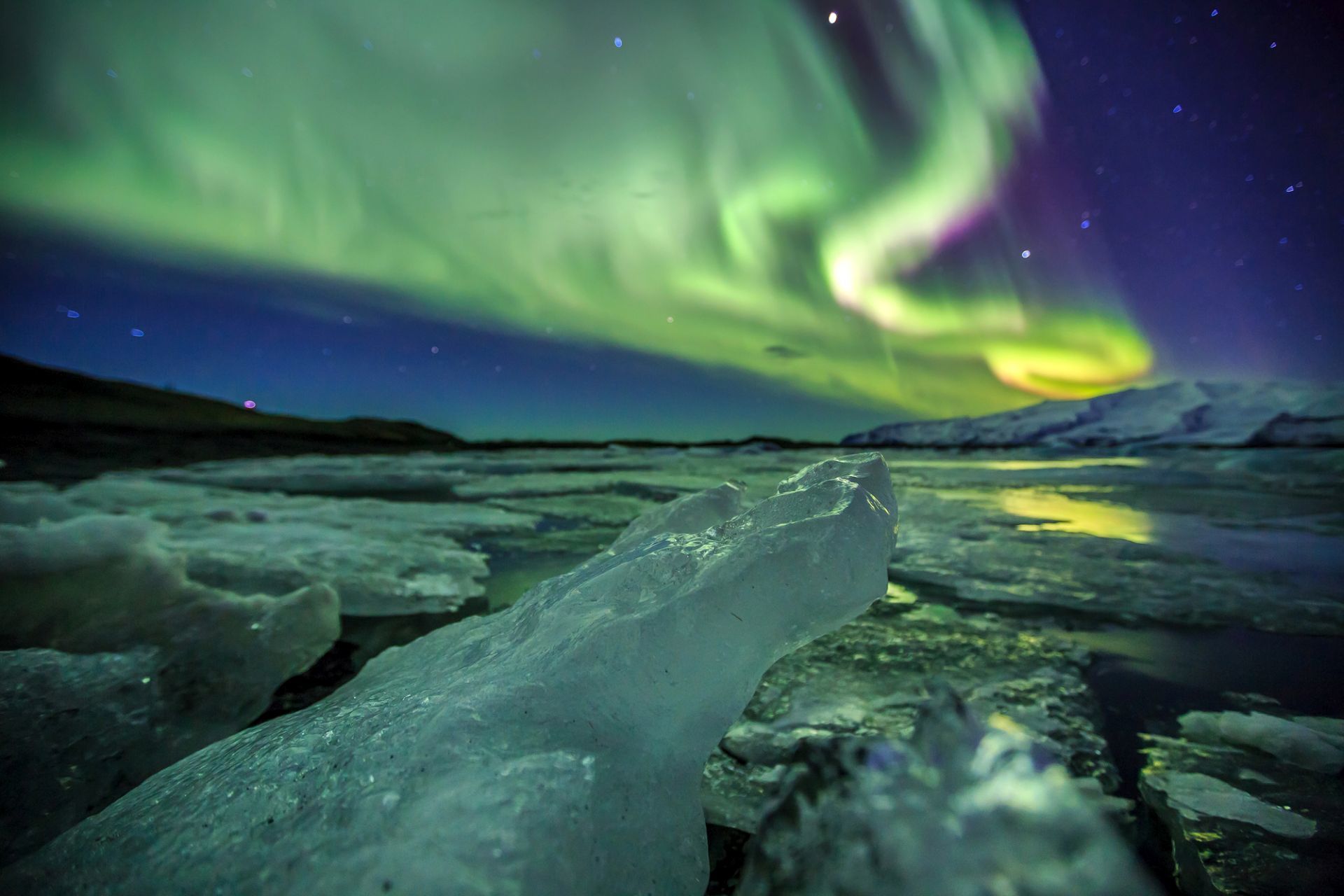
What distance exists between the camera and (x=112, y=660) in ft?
7.19

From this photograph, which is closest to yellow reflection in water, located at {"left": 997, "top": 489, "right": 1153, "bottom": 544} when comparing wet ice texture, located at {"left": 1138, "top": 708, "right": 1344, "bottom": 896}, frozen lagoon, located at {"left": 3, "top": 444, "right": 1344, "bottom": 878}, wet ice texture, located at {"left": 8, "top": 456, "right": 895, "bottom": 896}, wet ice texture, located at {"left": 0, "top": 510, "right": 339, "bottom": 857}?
frozen lagoon, located at {"left": 3, "top": 444, "right": 1344, "bottom": 878}

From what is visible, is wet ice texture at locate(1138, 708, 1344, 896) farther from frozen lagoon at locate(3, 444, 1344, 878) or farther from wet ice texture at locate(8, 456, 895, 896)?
wet ice texture at locate(8, 456, 895, 896)

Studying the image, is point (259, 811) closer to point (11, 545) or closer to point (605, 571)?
point (605, 571)

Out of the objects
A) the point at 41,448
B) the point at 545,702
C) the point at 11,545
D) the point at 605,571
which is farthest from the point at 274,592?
the point at 41,448

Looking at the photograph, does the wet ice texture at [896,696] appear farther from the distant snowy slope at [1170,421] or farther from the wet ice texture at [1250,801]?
the distant snowy slope at [1170,421]

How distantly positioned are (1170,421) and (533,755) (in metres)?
90.9

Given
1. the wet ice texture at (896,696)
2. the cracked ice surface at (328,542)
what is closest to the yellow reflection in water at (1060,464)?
the cracked ice surface at (328,542)

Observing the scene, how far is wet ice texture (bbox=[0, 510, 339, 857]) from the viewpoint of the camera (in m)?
1.68

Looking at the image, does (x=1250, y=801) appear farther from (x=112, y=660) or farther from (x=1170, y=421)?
(x=1170, y=421)

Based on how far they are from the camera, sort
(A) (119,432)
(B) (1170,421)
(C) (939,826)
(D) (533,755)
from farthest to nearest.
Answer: (B) (1170,421), (A) (119,432), (D) (533,755), (C) (939,826)

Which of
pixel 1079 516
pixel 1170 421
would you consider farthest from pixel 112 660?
pixel 1170 421

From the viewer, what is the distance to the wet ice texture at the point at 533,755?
0.94 m

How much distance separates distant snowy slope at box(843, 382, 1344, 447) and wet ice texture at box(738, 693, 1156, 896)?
140ft

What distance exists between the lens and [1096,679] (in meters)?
2.39
